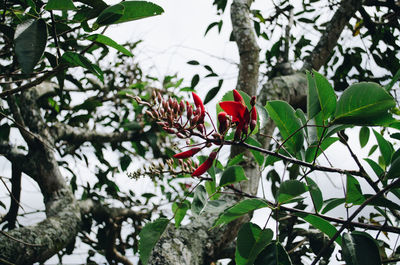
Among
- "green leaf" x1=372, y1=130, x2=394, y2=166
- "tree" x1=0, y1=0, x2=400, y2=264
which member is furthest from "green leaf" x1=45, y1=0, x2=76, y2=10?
"green leaf" x1=372, y1=130, x2=394, y2=166

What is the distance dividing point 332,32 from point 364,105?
1.76 metres

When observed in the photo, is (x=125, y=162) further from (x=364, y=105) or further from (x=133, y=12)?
(x=364, y=105)

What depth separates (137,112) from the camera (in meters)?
2.76

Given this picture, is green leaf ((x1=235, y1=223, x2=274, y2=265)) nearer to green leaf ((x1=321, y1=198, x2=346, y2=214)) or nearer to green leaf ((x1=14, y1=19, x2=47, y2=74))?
green leaf ((x1=321, y1=198, x2=346, y2=214))

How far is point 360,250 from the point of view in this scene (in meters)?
0.65

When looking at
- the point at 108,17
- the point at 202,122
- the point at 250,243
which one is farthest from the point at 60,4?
the point at 250,243

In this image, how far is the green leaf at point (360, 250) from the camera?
63cm

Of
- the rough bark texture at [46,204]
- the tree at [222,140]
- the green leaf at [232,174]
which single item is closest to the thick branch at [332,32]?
the tree at [222,140]

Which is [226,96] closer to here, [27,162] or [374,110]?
[374,110]

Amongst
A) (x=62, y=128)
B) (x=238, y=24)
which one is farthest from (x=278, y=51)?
(x=62, y=128)

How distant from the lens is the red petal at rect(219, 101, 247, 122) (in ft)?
2.08

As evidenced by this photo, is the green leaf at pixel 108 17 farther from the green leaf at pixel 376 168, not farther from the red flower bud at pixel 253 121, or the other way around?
the green leaf at pixel 376 168

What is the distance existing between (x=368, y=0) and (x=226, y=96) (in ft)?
7.01

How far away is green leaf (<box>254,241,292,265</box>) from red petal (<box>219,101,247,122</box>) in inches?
12.4
